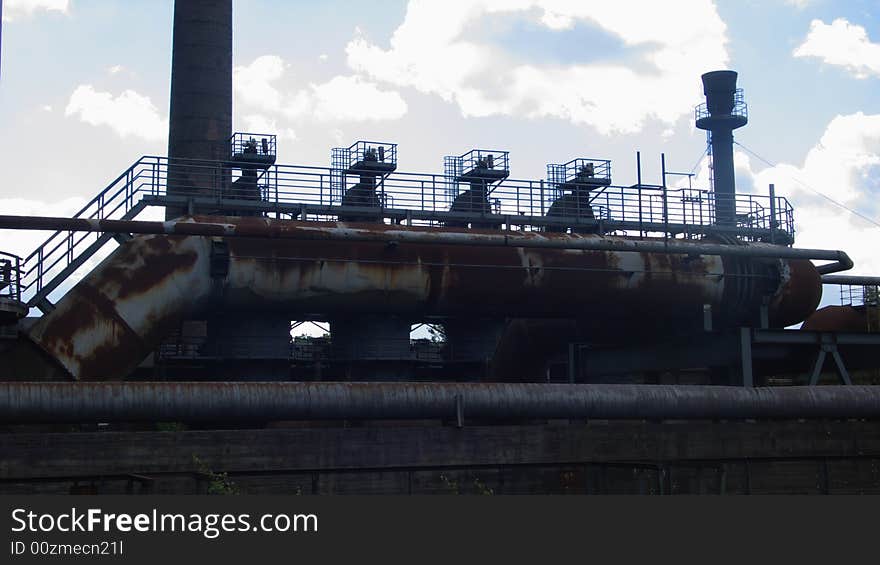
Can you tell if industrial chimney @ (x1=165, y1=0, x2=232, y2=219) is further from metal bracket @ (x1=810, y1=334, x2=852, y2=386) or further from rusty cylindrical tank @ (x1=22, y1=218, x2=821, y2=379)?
metal bracket @ (x1=810, y1=334, x2=852, y2=386)

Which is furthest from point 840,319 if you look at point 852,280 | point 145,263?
point 145,263

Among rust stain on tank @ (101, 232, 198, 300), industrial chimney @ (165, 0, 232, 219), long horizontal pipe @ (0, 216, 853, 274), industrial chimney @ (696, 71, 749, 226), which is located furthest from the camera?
industrial chimney @ (696, 71, 749, 226)

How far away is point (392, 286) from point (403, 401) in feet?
20.5

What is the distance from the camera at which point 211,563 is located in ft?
35.3

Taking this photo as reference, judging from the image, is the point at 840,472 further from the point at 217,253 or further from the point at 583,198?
the point at 583,198

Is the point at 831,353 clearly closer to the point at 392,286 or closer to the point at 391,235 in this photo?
the point at 392,286

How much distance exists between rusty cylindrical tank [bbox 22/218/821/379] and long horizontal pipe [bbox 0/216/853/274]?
0.20 metres

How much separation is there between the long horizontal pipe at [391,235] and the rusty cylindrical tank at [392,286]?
7.8 inches

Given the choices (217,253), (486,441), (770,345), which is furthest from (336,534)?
(770,345)

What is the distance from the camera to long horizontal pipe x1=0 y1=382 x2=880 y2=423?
1789 cm

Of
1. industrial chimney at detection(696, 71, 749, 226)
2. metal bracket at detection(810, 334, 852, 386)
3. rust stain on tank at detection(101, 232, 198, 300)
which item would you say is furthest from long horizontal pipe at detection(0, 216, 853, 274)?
industrial chimney at detection(696, 71, 749, 226)

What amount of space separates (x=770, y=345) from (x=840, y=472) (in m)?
10.2

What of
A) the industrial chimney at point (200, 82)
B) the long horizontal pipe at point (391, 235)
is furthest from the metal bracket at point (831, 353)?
the industrial chimney at point (200, 82)

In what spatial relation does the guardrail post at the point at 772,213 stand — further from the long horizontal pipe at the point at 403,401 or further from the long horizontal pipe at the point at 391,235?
the long horizontal pipe at the point at 403,401
